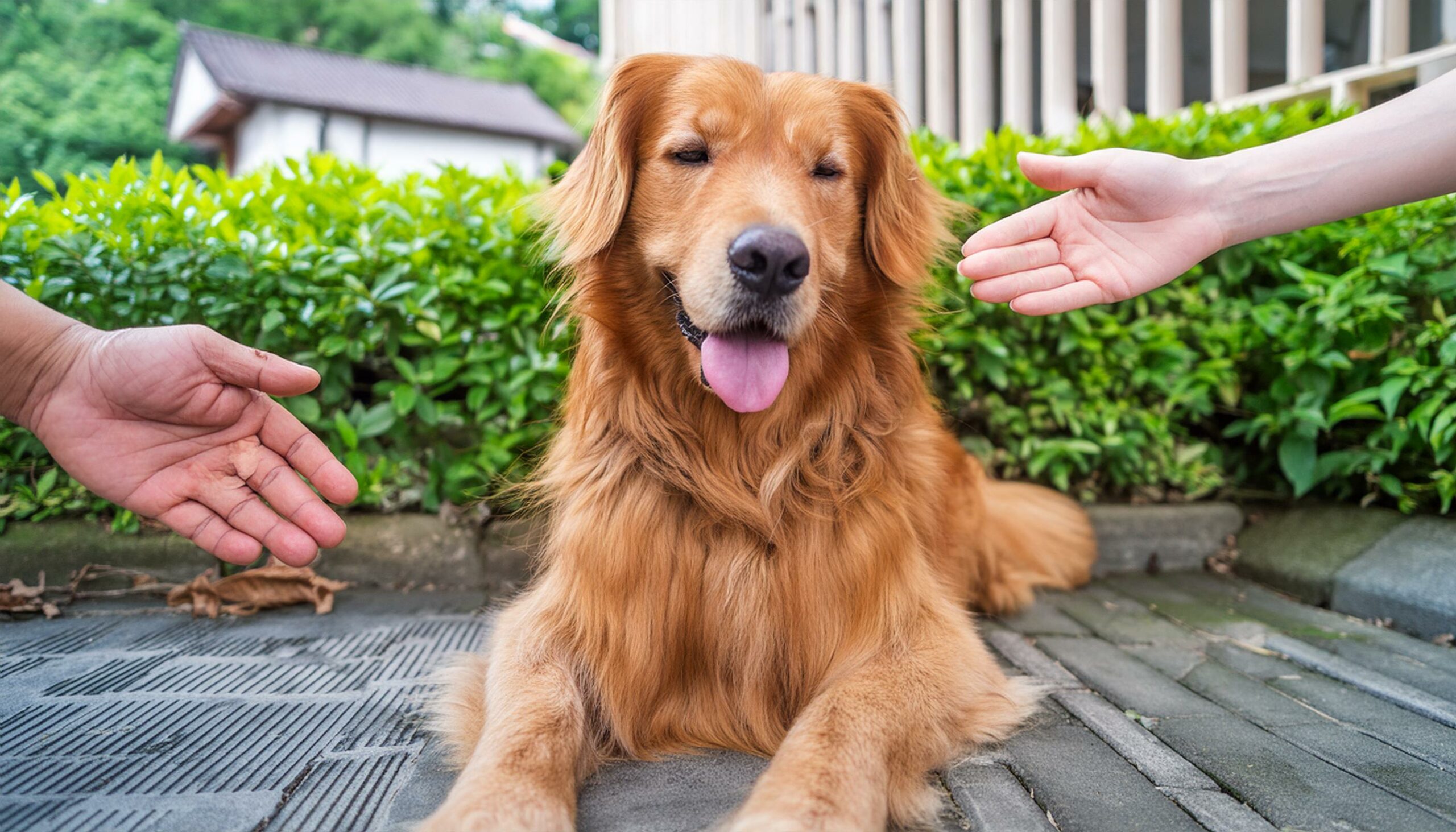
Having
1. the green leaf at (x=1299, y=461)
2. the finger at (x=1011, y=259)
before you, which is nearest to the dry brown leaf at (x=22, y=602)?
the finger at (x=1011, y=259)

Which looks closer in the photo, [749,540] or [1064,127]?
[749,540]

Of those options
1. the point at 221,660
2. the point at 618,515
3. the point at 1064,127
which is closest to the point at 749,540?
the point at 618,515

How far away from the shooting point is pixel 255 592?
330 centimetres

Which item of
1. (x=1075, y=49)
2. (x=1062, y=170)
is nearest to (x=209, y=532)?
(x=1062, y=170)

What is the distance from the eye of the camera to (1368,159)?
6.77 ft

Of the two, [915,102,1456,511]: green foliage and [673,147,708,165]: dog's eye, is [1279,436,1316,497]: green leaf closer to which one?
[915,102,1456,511]: green foliage

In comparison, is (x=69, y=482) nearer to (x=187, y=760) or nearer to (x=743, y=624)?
(x=187, y=760)

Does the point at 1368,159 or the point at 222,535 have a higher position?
the point at 1368,159

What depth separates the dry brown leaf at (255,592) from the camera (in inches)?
128

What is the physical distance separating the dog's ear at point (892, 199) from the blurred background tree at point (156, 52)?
86 centimetres

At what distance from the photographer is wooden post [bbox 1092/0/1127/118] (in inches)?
228

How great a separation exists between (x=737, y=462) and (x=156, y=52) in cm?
3543

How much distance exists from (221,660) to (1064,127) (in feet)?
19.9

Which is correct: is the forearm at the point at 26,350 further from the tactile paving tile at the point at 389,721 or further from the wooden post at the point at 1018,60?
the wooden post at the point at 1018,60
